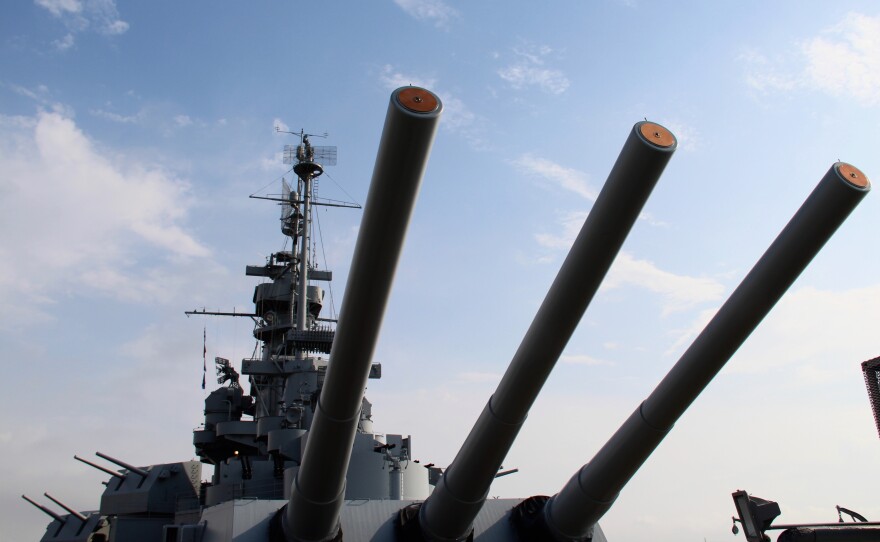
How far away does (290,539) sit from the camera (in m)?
7.10

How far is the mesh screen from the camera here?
12.9m

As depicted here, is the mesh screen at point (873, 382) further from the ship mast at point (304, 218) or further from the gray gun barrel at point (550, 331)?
the ship mast at point (304, 218)

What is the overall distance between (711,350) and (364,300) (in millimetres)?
3076

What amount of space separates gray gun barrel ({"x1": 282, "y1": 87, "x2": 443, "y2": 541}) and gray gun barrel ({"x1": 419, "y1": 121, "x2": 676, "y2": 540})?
1176 mm

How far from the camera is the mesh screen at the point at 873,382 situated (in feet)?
42.4

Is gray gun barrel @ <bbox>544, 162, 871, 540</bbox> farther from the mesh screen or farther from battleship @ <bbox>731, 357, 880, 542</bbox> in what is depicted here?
the mesh screen

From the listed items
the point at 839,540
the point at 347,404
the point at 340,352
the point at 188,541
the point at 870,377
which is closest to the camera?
the point at 340,352

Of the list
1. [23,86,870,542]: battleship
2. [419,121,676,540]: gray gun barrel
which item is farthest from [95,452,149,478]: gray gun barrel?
[419,121,676,540]: gray gun barrel

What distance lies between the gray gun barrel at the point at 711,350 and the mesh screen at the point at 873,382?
7.61m

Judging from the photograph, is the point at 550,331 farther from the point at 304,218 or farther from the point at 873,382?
the point at 304,218

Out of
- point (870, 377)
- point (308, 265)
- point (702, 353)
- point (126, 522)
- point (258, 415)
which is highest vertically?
point (308, 265)

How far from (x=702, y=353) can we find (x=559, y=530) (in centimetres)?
295

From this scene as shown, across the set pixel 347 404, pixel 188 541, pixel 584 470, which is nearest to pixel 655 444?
pixel 584 470

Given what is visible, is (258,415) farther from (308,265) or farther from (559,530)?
(559,530)
